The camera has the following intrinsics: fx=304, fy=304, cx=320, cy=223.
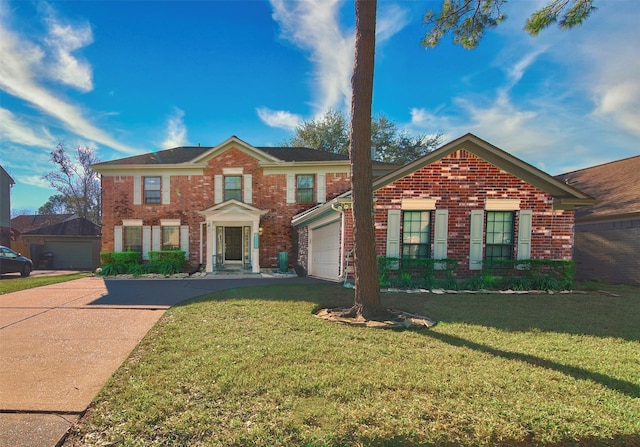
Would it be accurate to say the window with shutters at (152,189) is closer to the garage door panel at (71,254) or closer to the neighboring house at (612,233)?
the garage door panel at (71,254)

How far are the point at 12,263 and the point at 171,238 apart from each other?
7.03m

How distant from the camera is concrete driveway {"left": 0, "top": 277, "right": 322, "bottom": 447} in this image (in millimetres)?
2496

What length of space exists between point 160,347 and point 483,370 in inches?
155

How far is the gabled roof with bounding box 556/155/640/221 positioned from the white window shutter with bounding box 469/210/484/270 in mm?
3699

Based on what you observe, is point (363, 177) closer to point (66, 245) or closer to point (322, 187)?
point (322, 187)

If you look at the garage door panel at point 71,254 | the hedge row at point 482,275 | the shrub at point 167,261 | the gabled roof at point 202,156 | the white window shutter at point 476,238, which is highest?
the gabled roof at point 202,156

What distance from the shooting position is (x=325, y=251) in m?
11.6

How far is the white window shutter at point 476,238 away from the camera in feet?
30.7

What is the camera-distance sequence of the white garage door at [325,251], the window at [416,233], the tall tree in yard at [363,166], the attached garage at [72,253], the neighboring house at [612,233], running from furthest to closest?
the attached garage at [72,253] → the neighboring house at [612,233] → the white garage door at [325,251] → the window at [416,233] → the tall tree in yard at [363,166]

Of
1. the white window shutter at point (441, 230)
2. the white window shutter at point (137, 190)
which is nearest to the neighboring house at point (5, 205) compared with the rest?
the white window shutter at point (137, 190)

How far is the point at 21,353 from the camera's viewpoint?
3.91 meters

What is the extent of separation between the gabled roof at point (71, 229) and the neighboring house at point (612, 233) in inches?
1087

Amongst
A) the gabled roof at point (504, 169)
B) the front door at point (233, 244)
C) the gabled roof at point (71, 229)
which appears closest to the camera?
the gabled roof at point (504, 169)

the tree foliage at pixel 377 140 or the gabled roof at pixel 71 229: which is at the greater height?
the tree foliage at pixel 377 140
